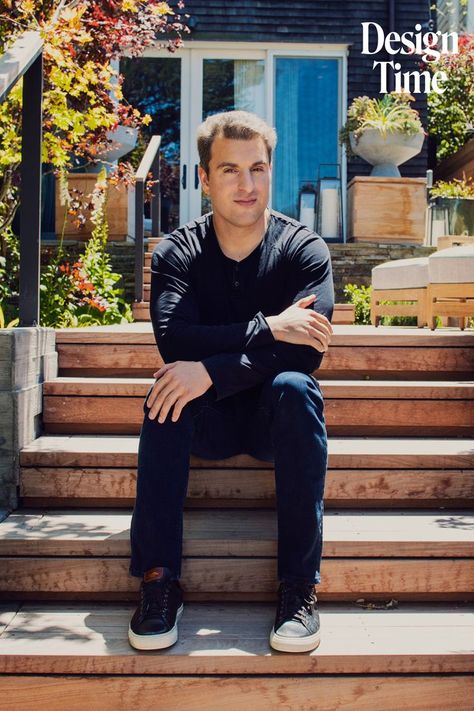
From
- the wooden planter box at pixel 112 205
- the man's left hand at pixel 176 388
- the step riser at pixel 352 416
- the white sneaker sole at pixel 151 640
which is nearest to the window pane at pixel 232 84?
the wooden planter box at pixel 112 205

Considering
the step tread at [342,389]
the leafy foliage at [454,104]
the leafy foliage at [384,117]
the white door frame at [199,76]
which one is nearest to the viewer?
the step tread at [342,389]

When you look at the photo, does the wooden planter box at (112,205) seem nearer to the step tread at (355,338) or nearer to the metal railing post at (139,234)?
the metal railing post at (139,234)

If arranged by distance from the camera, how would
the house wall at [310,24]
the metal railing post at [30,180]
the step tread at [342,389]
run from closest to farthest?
the metal railing post at [30,180], the step tread at [342,389], the house wall at [310,24]

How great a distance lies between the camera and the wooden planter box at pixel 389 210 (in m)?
6.41

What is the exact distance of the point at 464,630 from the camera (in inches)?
73.4

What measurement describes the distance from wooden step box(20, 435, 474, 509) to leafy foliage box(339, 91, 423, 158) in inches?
198

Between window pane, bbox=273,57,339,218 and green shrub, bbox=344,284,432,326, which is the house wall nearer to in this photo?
window pane, bbox=273,57,339,218

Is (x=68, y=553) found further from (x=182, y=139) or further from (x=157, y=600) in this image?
(x=182, y=139)

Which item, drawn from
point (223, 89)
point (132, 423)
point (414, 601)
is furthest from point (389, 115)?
point (414, 601)

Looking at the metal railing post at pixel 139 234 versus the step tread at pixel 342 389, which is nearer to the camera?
the step tread at pixel 342 389

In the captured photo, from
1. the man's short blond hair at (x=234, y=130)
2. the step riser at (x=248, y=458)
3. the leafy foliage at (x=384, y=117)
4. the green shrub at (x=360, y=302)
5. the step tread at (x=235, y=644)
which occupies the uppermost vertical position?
the leafy foliage at (x=384, y=117)

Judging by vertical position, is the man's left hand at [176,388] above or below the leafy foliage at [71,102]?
below

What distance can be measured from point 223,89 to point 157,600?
701 cm

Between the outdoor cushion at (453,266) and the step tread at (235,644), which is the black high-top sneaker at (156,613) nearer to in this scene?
the step tread at (235,644)
